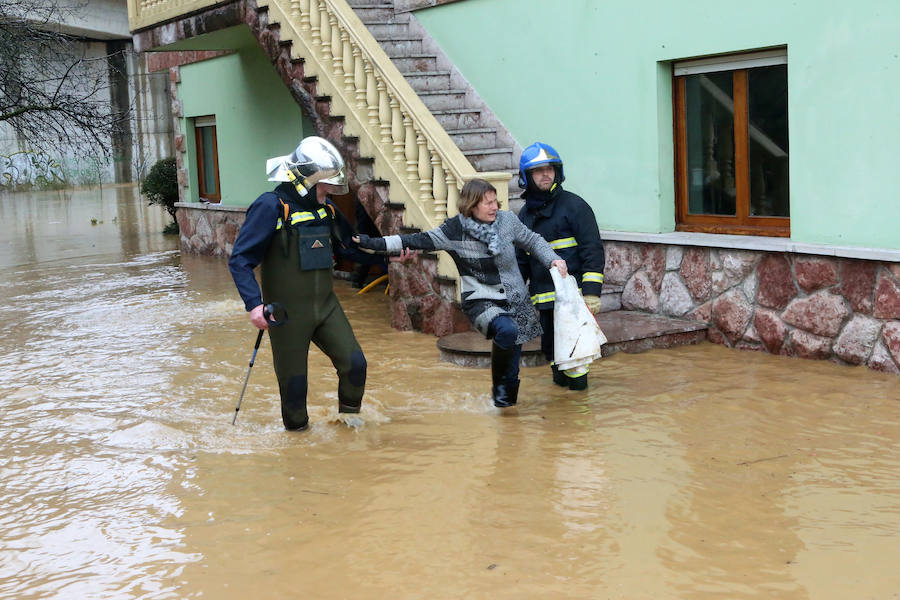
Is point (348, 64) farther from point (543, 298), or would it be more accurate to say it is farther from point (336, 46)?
point (543, 298)

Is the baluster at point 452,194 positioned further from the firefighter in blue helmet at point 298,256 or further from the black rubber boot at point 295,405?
the black rubber boot at point 295,405

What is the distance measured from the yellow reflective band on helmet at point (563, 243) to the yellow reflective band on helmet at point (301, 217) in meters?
1.79

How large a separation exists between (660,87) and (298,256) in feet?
13.7

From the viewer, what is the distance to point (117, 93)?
4066 cm

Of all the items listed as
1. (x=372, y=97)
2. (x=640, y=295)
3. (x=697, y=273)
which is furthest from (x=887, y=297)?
(x=372, y=97)

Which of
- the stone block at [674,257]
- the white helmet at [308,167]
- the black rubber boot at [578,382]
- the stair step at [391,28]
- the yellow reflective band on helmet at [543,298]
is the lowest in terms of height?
the black rubber boot at [578,382]

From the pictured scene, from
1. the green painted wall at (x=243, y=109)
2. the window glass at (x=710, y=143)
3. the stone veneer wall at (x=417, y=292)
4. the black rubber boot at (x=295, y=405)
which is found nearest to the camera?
the black rubber boot at (x=295, y=405)

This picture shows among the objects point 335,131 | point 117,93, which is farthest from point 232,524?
point 117,93

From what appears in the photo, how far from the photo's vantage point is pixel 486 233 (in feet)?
21.7

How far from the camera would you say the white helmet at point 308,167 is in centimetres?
614

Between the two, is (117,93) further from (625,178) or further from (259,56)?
(625,178)

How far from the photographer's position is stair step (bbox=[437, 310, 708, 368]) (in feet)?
26.7

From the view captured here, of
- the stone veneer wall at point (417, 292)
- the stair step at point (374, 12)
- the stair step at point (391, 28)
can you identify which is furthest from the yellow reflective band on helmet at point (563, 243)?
the stair step at point (374, 12)

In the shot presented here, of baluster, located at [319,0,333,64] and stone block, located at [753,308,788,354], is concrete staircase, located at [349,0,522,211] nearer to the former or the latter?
baluster, located at [319,0,333,64]
